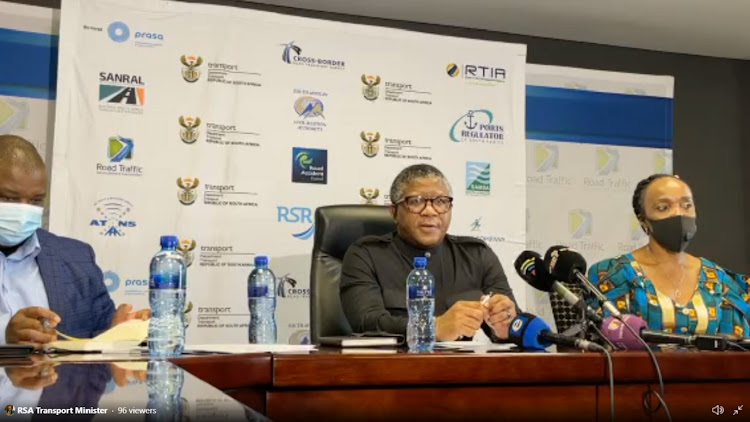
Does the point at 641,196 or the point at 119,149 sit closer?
the point at 641,196

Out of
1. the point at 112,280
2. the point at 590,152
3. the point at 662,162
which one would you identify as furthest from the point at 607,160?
the point at 112,280

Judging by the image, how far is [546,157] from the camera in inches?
212

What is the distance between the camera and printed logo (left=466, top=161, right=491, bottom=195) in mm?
4758

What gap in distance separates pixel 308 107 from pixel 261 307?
1.67 metres

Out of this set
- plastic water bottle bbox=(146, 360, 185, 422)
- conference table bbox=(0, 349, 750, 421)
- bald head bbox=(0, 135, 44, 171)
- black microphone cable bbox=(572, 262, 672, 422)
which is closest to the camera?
plastic water bottle bbox=(146, 360, 185, 422)

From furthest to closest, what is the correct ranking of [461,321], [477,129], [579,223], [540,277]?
[579,223], [477,129], [461,321], [540,277]

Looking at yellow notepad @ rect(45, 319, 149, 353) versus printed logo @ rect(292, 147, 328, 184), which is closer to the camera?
yellow notepad @ rect(45, 319, 149, 353)

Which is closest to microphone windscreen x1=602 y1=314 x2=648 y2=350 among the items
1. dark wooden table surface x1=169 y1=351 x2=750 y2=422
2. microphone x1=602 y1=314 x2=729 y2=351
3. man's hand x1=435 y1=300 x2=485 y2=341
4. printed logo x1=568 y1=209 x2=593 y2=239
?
microphone x1=602 y1=314 x2=729 y2=351

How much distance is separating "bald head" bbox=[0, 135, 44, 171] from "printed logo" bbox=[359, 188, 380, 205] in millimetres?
2154

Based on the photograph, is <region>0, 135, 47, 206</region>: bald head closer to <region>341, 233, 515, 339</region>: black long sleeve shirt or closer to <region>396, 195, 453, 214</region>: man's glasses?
<region>341, 233, 515, 339</region>: black long sleeve shirt

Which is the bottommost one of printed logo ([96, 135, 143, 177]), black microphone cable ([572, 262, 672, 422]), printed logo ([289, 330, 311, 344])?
printed logo ([289, 330, 311, 344])

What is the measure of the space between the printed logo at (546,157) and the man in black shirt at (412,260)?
2291 millimetres

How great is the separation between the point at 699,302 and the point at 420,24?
2.95m

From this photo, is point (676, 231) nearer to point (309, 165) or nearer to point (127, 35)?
point (309, 165)
